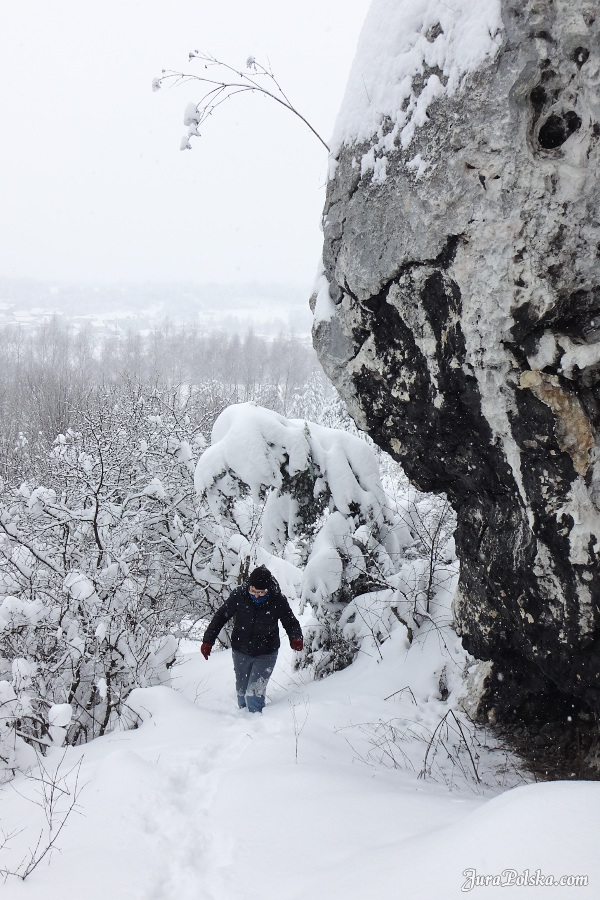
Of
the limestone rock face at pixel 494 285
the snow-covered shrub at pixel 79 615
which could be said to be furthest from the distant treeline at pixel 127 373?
the limestone rock face at pixel 494 285

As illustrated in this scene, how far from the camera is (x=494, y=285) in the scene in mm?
3023

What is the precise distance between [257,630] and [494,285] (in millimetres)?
3497

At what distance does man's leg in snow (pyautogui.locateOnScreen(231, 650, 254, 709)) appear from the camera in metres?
4.95

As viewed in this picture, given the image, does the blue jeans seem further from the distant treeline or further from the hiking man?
the distant treeline

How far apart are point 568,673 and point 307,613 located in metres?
5.59

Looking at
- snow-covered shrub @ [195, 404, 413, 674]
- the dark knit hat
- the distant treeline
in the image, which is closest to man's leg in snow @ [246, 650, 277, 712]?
the dark knit hat

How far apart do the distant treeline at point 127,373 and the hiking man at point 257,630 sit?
49.7 ft

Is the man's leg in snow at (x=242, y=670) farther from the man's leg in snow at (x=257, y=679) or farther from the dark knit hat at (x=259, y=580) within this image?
the dark knit hat at (x=259, y=580)

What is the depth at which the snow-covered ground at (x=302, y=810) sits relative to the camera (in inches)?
78.3

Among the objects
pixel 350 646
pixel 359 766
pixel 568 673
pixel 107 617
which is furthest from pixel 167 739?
pixel 568 673

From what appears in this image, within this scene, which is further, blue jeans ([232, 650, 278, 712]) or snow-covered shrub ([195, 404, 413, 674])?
snow-covered shrub ([195, 404, 413, 674])

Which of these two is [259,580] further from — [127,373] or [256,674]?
[127,373]

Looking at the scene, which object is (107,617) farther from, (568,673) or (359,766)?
(568,673)

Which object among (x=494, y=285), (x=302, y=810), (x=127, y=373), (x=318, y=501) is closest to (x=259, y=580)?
(x=318, y=501)
